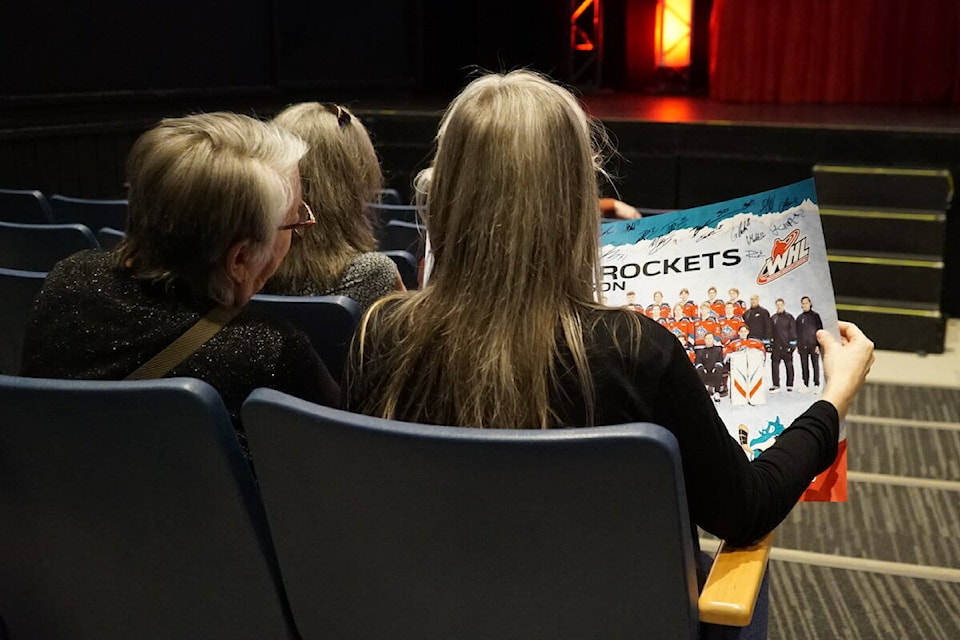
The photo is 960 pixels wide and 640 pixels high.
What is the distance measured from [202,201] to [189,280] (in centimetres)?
10

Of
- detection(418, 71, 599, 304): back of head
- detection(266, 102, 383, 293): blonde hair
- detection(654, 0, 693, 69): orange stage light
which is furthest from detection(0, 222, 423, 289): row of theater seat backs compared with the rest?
detection(654, 0, 693, 69): orange stage light

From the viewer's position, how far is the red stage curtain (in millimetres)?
6812

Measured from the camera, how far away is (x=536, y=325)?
99cm

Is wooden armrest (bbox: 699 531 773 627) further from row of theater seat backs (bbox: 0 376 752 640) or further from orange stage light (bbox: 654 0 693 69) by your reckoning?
orange stage light (bbox: 654 0 693 69)

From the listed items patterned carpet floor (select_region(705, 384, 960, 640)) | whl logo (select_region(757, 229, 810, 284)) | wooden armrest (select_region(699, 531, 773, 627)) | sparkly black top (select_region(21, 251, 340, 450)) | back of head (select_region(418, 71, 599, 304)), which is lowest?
patterned carpet floor (select_region(705, 384, 960, 640))

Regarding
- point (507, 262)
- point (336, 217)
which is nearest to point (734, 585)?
point (507, 262)

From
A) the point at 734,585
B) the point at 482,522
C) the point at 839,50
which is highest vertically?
the point at 839,50

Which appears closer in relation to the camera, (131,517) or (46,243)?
(131,517)

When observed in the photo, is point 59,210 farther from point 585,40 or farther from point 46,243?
point 585,40

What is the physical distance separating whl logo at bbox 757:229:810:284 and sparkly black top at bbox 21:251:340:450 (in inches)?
22.7

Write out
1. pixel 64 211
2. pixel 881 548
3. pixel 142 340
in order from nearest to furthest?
1. pixel 142 340
2. pixel 881 548
3. pixel 64 211

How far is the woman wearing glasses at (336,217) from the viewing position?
1.80 m

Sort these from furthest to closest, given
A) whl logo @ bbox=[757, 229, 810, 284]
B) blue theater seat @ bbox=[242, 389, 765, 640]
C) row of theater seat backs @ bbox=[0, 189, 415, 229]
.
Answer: row of theater seat backs @ bbox=[0, 189, 415, 229]
whl logo @ bbox=[757, 229, 810, 284]
blue theater seat @ bbox=[242, 389, 765, 640]

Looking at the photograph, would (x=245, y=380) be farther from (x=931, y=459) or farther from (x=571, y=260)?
(x=931, y=459)
